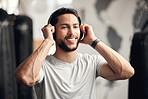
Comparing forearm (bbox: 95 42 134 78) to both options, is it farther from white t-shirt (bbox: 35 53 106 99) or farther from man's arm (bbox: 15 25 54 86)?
man's arm (bbox: 15 25 54 86)

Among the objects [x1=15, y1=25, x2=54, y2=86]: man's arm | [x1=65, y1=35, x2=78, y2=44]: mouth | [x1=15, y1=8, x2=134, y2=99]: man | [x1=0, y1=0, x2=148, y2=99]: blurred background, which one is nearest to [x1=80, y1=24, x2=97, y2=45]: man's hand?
[x1=15, y1=8, x2=134, y2=99]: man

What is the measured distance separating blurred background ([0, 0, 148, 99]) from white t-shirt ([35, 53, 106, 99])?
0.39 m

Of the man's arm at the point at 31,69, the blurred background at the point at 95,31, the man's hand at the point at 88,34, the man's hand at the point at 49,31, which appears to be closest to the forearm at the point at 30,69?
the man's arm at the point at 31,69

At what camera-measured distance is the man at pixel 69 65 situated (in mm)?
1023

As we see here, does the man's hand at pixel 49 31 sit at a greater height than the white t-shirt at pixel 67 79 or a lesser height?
greater

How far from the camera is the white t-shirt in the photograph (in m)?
1.02

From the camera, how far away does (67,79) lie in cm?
105

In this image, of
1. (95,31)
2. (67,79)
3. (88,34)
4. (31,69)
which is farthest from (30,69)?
(95,31)

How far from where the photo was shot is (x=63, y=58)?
1.09 m

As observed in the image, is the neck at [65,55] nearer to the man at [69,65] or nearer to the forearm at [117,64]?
the man at [69,65]

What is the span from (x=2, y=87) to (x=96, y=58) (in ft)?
2.36

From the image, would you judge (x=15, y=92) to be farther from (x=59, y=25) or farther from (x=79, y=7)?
(x=79, y=7)

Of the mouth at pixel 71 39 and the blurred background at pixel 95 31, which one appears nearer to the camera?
the mouth at pixel 71 39

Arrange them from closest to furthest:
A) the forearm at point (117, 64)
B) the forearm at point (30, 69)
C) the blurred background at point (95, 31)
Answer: the forearm at point (30, 69) → the forearm at point (117, 64) → the blurred background at point (95, 31)
